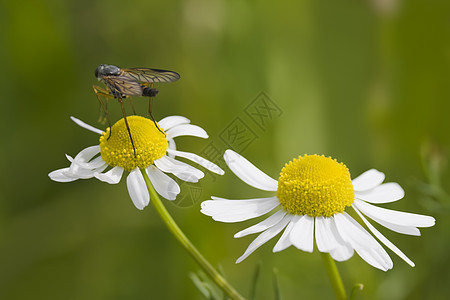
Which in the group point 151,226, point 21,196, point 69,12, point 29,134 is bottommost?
point 151,226

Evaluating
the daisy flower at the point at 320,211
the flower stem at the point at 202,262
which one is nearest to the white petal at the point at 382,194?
the daisy flower at the point at 320,211

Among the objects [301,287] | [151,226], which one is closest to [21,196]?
[151,226]

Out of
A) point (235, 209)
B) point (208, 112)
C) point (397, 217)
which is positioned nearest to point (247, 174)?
point (235, 209)

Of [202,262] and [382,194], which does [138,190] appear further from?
[382,194]

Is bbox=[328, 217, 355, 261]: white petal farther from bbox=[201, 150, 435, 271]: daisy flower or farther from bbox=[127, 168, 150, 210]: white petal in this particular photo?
bbox=[127, 168, 150, 210]: white petal

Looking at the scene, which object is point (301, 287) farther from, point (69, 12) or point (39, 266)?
point (69, 12)

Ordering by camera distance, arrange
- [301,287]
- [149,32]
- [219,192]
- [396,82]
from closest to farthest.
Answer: [301,287] < [219,192] < [396,82] < [149,32]
